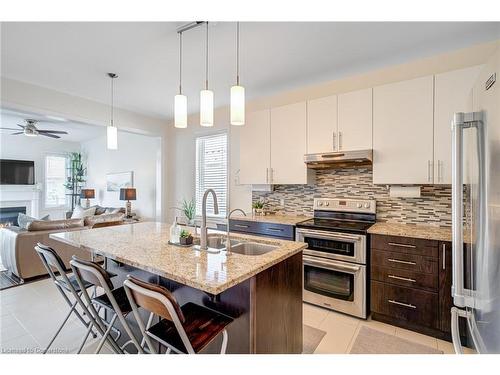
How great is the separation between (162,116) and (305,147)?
2937mm

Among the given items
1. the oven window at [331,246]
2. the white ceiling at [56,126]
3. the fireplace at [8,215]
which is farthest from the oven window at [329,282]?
the fireplace at [8,215]

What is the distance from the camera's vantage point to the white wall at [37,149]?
621 centimetres

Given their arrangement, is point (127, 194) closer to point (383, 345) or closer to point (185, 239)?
point (185, 239)

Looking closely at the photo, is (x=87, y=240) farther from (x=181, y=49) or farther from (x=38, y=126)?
(x=38, y=126)

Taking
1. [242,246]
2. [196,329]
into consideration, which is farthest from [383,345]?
[196,329]

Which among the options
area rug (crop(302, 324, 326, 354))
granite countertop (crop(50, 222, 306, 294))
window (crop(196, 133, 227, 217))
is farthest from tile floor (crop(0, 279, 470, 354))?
window (crop(196, 133, 227, 217))

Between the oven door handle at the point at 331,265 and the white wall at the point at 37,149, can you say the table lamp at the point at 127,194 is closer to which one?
the white wall at the point at 37,149

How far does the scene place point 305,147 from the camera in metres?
3.03

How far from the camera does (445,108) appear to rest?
7.38ft

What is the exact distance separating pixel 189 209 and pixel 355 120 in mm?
3104

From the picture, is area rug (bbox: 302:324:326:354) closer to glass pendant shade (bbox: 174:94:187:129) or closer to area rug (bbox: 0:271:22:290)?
glass pendant shade (bbox: 174:94:187:129)

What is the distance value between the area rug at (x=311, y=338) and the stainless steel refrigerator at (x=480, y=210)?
3.63 ft

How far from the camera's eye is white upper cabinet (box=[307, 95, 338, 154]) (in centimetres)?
283

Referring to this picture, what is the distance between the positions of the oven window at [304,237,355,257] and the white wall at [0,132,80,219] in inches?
293
